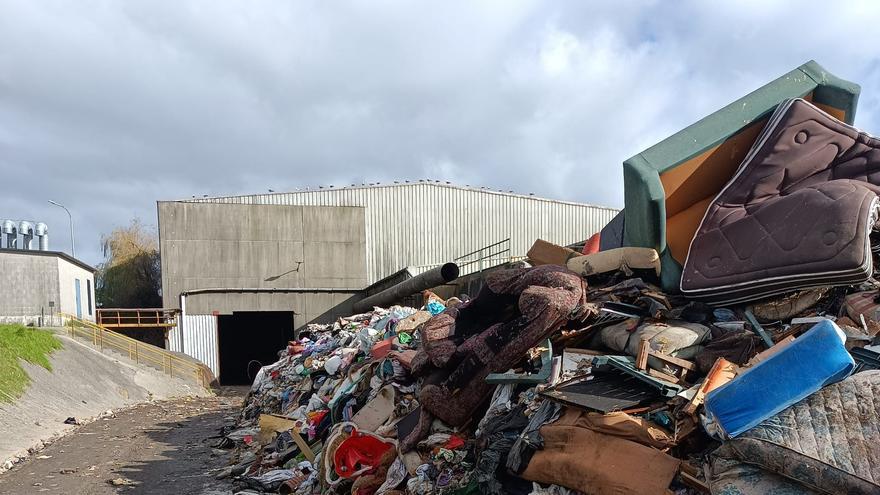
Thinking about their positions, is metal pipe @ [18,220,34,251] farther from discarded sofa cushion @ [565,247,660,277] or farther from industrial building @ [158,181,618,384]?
discarded sofa cushion @ [565,247,660,277]

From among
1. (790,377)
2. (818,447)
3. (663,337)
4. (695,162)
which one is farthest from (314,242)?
(818,447)

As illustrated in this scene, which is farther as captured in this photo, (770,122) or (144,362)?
(144,362)

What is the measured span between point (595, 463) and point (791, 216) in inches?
90.9

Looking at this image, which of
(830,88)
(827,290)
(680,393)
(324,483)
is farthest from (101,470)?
(830,88)

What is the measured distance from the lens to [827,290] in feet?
13.0

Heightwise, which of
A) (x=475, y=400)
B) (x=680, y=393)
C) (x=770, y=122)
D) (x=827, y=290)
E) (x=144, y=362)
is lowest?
(x=144, y=362)

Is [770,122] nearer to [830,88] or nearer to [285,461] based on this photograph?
[830,88]

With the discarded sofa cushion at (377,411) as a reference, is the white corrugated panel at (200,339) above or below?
below

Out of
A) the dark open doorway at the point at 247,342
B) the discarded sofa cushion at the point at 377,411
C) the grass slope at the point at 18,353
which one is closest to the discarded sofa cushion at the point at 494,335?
the discarded sofa cushion at the point at 377,411

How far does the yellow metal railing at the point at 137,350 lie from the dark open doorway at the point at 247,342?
4.88 metres

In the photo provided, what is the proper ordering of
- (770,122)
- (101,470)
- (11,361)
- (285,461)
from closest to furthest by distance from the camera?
1. (770,122)
2. (285,461)
3. (101,470)
4. (11,361)

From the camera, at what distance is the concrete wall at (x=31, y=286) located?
1823 centimetres

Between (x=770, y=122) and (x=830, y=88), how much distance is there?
815 mm

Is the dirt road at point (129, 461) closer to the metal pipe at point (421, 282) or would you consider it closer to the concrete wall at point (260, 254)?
the metal pipe at point (421, 282)
